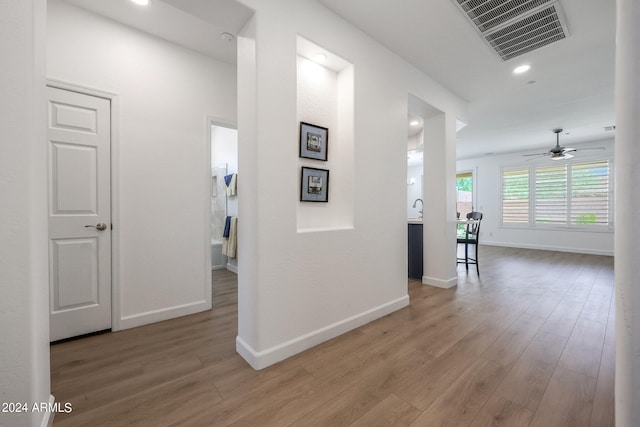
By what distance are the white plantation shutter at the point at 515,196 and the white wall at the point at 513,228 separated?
15 centimetres

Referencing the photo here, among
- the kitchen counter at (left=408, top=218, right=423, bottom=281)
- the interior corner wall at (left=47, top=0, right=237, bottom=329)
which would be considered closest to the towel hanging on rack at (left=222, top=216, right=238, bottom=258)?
the interior corner wall at (left=47, top=0, right=237, bottom=329)

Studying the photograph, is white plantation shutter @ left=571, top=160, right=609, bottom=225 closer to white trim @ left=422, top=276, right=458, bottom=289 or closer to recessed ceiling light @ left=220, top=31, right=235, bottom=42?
white trim @ left=422, top=276, right=458, bottom=289

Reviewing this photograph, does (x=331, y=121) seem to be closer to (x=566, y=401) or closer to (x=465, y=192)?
(x=566, y=401)

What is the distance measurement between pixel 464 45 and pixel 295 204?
95.4 inches

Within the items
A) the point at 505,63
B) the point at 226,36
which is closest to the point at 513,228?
the point at 505,63

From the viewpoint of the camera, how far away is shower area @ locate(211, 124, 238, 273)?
4.36m

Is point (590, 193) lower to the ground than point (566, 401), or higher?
higher

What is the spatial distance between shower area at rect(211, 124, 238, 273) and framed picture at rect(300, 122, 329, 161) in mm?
2432

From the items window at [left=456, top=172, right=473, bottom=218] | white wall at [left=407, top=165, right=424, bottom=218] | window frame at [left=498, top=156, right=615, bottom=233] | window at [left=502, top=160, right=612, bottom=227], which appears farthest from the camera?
white wall at [left=407, top=165, right=424, bottom=218]

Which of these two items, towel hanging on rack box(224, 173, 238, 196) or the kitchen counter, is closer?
the kitchen counter

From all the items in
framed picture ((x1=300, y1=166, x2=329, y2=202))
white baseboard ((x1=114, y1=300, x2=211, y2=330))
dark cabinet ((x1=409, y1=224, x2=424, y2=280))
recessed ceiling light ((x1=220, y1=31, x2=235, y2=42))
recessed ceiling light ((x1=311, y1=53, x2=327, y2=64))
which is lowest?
white baseboard ((x1=114, y1=300, x2=211, y2=330))

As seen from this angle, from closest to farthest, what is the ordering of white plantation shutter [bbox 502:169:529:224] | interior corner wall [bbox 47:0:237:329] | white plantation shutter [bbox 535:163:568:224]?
1. interior corner wall [bbox 47:0:237:329]
2. white plantation shutter [bbox 535:163:568:224]
3. white plantation shutter [bbox 502:169:529:224]

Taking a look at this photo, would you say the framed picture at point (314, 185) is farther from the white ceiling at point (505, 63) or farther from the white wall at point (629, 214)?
the white wall at point (629, 214)

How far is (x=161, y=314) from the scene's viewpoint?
248 cm
